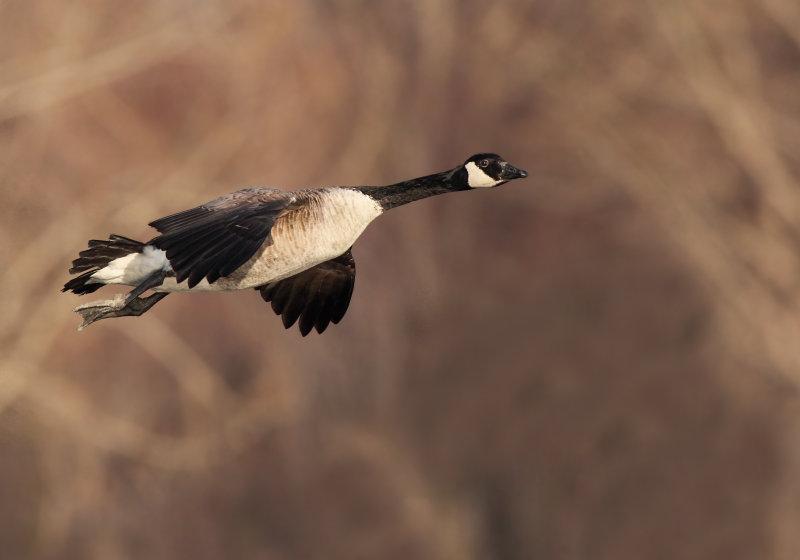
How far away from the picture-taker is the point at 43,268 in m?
18.2

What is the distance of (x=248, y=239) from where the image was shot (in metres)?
6.60

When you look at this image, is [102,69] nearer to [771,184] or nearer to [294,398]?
[294,398]

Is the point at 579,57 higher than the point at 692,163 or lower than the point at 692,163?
higher

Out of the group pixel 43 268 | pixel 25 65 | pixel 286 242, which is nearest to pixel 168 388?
pixel 43 268

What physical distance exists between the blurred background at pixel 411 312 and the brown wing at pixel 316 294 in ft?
32.8

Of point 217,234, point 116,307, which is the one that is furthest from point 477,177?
point 116,307

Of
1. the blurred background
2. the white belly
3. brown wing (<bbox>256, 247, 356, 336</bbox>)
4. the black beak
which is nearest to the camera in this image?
the white belly

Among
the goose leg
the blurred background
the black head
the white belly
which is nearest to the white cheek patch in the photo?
the black head

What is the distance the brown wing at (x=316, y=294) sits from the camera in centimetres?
818

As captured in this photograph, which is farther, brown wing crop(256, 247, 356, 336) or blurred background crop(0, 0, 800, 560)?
blurred background crop(0, 0, 800, 560)

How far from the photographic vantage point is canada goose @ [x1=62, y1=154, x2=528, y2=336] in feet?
21.6

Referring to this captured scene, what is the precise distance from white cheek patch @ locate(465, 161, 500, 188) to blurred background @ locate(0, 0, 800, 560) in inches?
423

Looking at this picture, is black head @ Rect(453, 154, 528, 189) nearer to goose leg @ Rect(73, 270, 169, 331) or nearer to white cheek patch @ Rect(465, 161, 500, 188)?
white cheek patch @ Rect(465, 161, 500, 188)

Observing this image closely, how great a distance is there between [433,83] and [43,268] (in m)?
7.06
